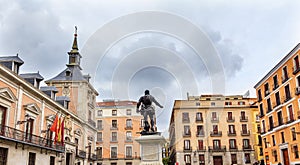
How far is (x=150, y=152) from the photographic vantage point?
9.48m

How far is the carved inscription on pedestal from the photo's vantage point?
31.0 ft

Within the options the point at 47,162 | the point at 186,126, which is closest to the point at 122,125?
the point at 186,126

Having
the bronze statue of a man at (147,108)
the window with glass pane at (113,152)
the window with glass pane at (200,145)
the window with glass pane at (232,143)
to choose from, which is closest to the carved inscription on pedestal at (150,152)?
the bronze statue of a man at (147,108)

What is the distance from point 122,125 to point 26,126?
93.4ft

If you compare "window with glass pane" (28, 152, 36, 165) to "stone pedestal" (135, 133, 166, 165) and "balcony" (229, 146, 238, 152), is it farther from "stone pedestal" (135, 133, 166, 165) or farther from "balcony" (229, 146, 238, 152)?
"balcony" (229, 146, 238, 152)

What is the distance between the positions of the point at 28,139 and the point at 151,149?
51.8 feet

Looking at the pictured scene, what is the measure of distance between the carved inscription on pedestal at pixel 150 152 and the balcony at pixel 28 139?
39.9 ft

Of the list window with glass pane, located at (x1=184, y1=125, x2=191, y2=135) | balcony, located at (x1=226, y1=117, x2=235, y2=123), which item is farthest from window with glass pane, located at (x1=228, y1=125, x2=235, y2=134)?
window with glass pane, located at (x1=184, y1=125, x2=191, y2=135)

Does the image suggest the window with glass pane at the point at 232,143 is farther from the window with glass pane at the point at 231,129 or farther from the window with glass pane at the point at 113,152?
the window with glass pane at the point at 113,152

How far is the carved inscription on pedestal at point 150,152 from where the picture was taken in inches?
372

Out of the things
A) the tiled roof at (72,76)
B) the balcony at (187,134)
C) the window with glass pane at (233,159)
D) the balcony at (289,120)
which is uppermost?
the tiled roof at (72,76)

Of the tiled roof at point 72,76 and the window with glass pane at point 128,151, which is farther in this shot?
the window with glass pane at point 128,151

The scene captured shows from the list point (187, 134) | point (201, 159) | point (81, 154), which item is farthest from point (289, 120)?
point (81, 154)

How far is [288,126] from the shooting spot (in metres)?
29.8
